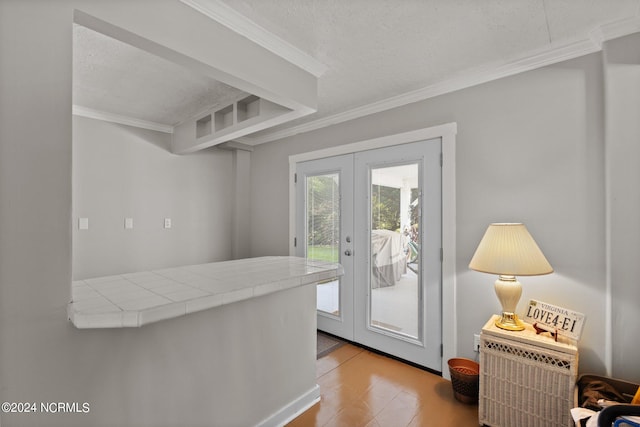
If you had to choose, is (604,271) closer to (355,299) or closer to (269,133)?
→ (355,299)

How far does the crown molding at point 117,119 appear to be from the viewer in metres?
2.73

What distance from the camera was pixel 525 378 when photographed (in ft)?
5.66

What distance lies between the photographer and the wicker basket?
2.02 metres

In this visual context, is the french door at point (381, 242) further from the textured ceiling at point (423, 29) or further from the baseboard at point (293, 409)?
the baseboard at point (293, 409)

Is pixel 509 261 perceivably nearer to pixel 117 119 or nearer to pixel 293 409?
pixel 293 409

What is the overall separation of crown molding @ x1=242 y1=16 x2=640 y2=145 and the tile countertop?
1586 mm

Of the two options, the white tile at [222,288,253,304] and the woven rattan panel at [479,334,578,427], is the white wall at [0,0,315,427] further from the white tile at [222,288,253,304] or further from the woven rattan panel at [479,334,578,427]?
the woven rattan panel at [479,334,578,427]

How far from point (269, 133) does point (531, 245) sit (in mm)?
2920

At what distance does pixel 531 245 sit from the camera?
1778 mm

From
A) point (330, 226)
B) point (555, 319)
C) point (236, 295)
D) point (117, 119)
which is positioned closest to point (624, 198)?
point (555, 319)

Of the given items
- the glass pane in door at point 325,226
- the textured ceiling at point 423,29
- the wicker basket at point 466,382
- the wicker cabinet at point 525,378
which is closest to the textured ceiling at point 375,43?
the textured ceiling at point 423,29

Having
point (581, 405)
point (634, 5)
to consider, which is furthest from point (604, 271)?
point (634, 5)

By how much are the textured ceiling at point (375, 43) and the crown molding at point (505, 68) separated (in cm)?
4

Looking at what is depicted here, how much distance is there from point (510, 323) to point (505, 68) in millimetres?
1680
